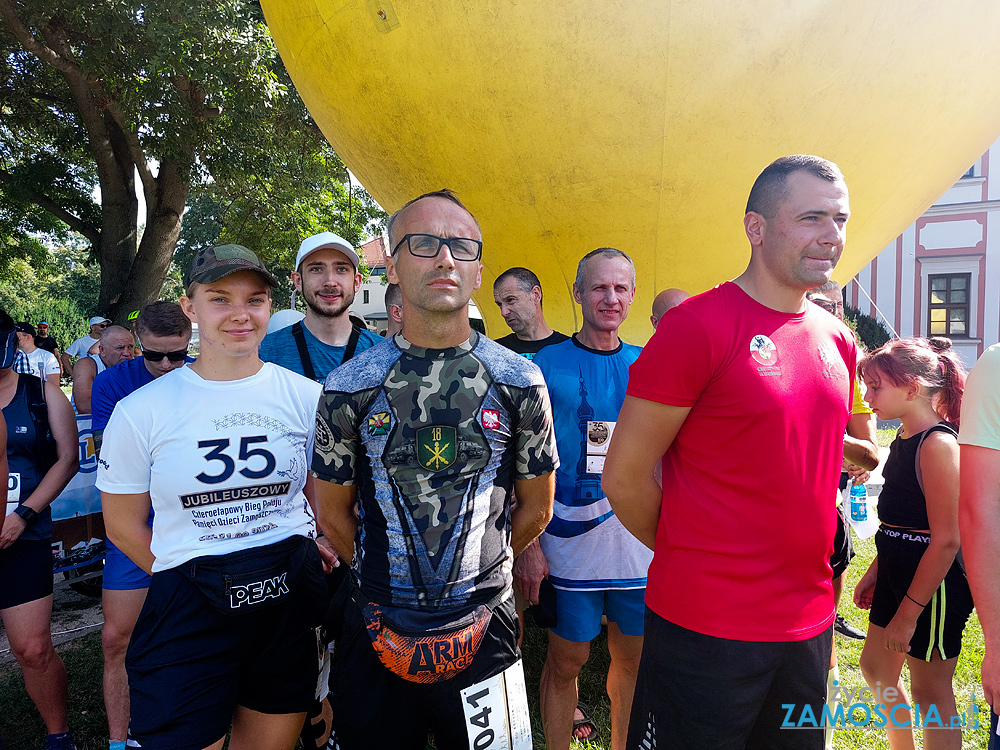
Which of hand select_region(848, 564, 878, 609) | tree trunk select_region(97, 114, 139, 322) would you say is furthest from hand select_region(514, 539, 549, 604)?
tree trunk select_region(97, 114, 139, 322)

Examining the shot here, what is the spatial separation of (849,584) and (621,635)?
3.08 m

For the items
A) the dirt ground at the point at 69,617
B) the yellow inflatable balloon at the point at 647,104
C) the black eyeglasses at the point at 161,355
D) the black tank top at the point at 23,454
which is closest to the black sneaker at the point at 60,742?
the black tank top at the point at 23,454

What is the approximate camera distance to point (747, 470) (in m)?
1.78

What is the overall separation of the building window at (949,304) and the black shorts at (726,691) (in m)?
22.9

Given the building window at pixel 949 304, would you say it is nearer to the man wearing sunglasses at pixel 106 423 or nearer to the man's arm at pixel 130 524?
the man wearing sunglasses at pixel 106 423

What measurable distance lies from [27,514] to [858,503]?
5109 mm

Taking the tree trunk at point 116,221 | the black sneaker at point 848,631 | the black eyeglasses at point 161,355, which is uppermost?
the tree trunk at point 116,221

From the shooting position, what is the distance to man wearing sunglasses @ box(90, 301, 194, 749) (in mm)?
2896

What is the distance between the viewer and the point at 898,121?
2867 millimetres

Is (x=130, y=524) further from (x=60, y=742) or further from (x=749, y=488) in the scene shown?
(x=749, y=488)

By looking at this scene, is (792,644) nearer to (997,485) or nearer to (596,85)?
(997,485)

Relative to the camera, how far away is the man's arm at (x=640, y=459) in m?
1.84

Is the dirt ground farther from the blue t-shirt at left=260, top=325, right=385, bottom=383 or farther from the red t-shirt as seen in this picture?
the red t-shirt

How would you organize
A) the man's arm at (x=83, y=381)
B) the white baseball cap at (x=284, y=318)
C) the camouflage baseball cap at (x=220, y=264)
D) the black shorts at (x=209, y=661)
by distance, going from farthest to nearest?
the man's arm at (x=83, y=381) < the white baseball cap at (x=284, y=318) < the camouflage baseball cap at (x=220, y=264) < the black shorts at (x=209, y=661)
